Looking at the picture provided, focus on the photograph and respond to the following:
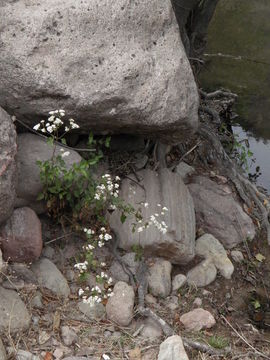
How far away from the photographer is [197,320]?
3.62 m

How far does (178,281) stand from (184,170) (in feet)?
4.68

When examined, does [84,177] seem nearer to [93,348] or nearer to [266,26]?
[93,348]

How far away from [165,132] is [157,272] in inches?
37.8

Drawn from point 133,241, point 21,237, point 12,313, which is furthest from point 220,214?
point 12,313

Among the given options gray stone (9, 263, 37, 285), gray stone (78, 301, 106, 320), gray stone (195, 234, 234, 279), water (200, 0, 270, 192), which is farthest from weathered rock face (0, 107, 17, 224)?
water (200, 0, 270, 192)

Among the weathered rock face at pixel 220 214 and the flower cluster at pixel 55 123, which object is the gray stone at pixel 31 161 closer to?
the flower cluster at pixel 55 123

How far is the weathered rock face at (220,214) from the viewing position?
4.64 m

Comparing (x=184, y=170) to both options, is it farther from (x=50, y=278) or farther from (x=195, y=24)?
(x=50, y=278)

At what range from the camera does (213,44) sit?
339 inches

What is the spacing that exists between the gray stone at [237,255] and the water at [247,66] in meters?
1.94

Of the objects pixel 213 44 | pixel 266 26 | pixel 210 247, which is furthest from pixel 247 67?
pixel 210 247

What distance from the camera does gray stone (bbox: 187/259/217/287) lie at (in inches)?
160

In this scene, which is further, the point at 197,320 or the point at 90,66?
the point at 197,320

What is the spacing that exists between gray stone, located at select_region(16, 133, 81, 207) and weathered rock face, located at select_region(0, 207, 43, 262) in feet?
0.40
